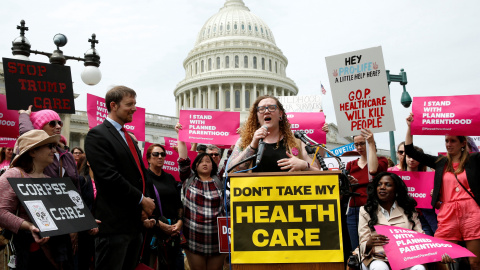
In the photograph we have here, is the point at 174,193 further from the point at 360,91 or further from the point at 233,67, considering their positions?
the point at 233,67

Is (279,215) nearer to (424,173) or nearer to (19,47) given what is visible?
(424,173)

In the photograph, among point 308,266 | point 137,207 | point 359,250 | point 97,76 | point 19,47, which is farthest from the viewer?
point 97,76

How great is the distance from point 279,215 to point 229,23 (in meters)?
79.3

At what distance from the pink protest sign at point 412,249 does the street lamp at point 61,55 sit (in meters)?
5.80

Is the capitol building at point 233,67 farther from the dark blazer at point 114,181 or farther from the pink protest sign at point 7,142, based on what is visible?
the dark blazer at point 114,181

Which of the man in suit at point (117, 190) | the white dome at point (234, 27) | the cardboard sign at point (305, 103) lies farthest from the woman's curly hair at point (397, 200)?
the white dome at point (234, 27)

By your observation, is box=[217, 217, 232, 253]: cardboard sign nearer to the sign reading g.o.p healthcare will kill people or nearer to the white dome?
the sign reading g.o.p healthcare will kill people

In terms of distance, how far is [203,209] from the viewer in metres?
5.80

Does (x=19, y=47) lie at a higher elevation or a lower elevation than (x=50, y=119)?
higher

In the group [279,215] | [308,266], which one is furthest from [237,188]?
[308,266]

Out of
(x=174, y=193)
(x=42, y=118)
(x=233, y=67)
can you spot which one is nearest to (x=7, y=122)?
(x=42, y=118)

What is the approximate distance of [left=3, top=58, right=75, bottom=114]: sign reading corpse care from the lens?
5.81 meters

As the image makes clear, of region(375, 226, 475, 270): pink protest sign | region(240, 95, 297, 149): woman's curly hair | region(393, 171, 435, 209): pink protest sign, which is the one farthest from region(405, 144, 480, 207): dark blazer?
region(240, 95, 297, 149): woman's curly hair

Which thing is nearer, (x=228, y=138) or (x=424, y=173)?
(x=424, y=173)
